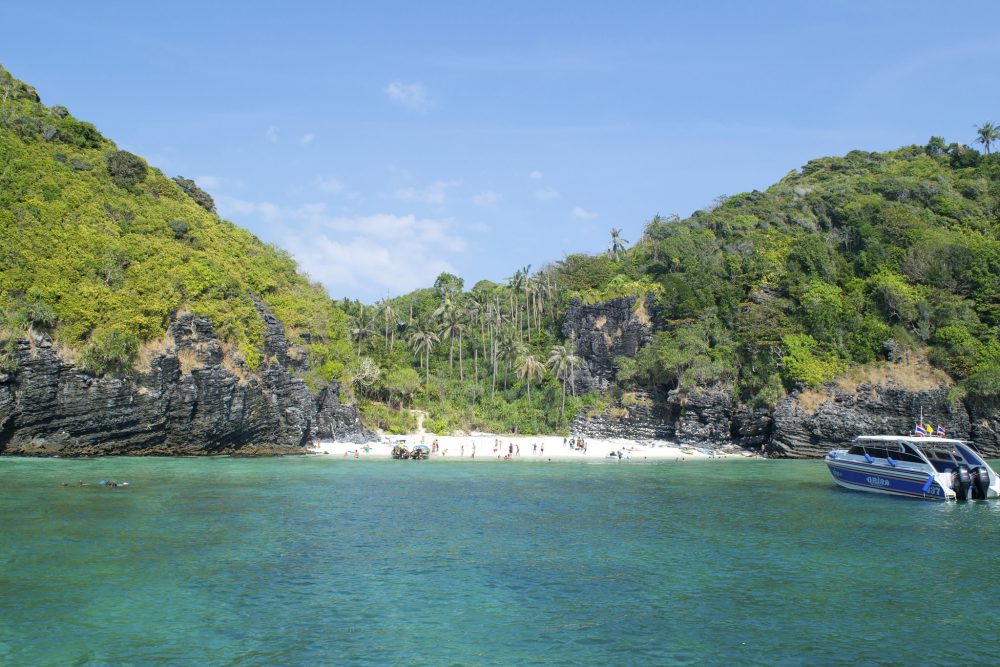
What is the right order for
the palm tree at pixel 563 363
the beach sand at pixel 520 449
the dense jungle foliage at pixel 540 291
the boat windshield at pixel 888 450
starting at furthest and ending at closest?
the palm tree at pixel 563 363 < the beach sand at pixel 520 449 < the dense jungle foliage at pixel 540 291 < the boat windshield at pixel 888 450

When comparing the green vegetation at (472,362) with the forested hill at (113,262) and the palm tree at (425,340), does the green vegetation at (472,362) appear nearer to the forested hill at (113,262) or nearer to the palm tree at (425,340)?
the palm tree at (425,340)

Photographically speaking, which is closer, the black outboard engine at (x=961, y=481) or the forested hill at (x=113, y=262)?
the black outboard engine at (x=961, y=481)

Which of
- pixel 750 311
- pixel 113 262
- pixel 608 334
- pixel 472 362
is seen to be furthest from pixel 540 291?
pixel 113 262

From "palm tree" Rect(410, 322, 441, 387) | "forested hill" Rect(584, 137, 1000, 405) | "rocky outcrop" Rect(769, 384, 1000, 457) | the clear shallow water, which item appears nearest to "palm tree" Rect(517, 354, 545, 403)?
"forested hill" Rect(584, 137, 1000, 405)

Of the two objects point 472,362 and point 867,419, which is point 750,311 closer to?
point 867,419

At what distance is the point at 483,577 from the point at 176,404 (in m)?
40.1

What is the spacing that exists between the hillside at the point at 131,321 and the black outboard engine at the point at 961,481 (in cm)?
4843

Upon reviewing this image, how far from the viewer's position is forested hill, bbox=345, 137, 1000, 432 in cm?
6762

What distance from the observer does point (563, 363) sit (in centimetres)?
7838

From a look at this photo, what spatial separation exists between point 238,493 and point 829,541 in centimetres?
2714

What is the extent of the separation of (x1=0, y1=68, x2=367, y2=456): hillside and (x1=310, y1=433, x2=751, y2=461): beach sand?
12.1ft

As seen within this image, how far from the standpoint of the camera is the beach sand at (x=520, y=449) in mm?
62438

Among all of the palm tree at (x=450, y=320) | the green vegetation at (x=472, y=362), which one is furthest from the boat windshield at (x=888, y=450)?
the palm tree at (x=450, y=320)

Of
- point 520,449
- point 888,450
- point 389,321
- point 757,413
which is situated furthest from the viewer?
point 389,321
